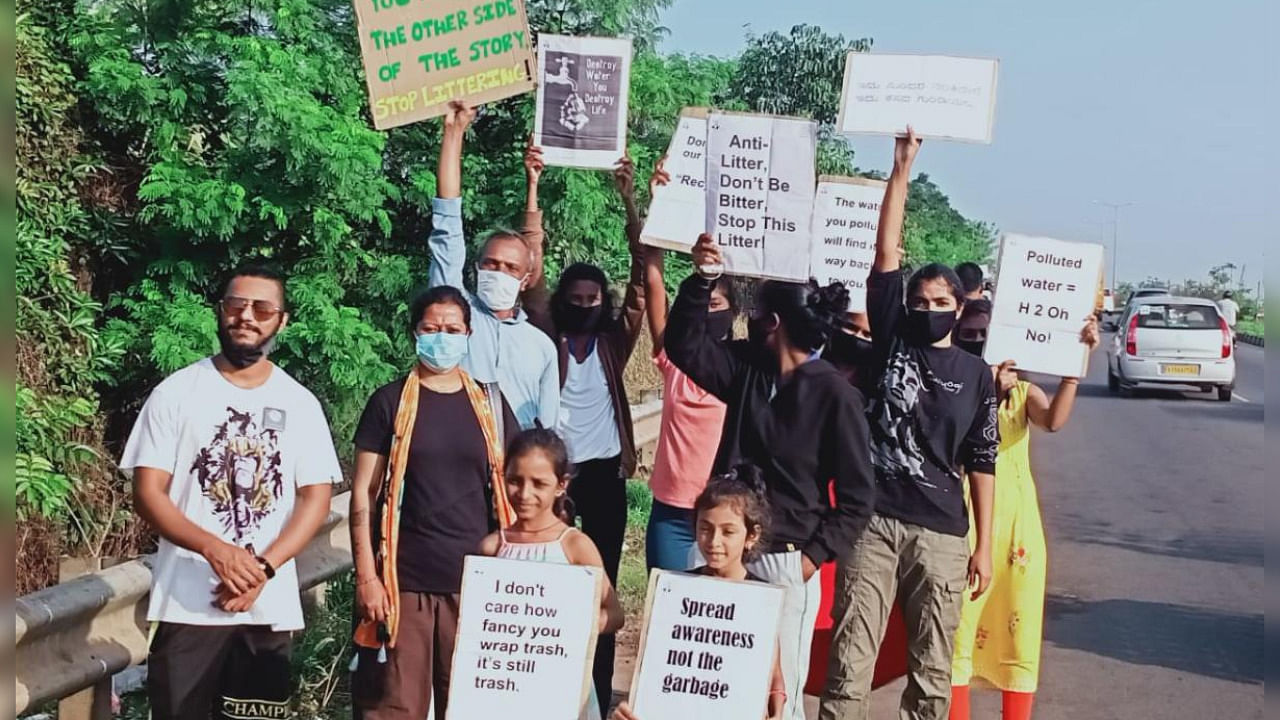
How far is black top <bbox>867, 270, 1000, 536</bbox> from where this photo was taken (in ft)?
18.2

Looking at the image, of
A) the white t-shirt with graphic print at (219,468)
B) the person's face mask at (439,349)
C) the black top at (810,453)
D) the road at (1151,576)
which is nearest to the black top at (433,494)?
the person's face mask at (439,349)

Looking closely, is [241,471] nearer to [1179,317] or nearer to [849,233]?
[849,233]

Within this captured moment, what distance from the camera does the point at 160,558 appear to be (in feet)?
15.7

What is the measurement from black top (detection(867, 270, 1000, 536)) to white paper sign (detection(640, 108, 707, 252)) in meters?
0.81

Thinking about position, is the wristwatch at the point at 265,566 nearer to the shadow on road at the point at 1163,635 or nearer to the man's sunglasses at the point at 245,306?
the man's sunglasses at the point at 245,306

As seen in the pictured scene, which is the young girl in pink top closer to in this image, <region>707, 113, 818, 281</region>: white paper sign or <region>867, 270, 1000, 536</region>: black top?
<region>707, 113, 818, 281</region>: white paper sign

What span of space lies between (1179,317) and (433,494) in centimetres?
2235

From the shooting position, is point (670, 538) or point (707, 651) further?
point (670, 538)

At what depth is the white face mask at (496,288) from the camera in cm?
567

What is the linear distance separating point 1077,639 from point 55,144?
801 centimetres

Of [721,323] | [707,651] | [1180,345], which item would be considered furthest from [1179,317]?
[707,651]

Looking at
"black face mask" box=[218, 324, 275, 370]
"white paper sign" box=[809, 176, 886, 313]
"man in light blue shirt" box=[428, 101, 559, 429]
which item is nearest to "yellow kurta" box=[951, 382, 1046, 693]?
"white paper sign" box=[809, 176, 886, 313]

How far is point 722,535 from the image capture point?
4609mm

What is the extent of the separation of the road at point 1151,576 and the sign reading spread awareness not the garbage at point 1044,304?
726mm
